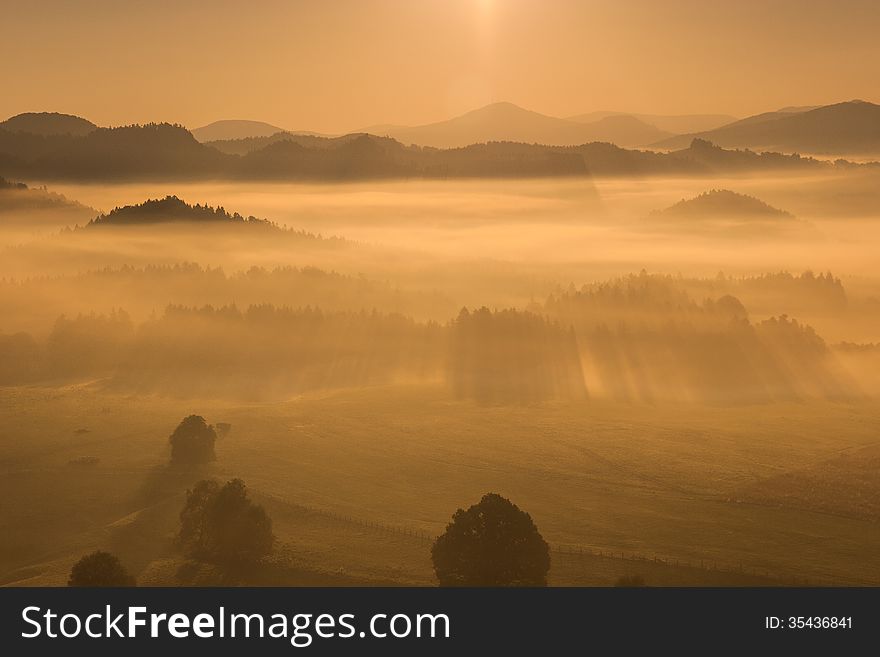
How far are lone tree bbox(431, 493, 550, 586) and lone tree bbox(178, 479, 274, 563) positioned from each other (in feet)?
64.3

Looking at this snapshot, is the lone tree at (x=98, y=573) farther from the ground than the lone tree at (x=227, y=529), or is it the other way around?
the lone tree at (x=227, y=529)

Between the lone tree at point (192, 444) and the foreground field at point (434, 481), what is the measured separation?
2876 millimetres

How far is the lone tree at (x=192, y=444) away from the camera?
464 ft

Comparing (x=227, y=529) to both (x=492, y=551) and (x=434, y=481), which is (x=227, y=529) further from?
(x=434, y=481)

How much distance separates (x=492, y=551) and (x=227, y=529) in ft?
88.6

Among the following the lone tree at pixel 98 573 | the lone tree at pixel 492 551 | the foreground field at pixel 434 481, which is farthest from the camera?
the foreground field at pixel 434 481

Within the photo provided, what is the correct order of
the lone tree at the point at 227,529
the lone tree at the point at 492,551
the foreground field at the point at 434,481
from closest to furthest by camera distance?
the lone tree at the point at 492,551 → the lone tree at the point at 227,529 → the foreground field at the point at 434,481

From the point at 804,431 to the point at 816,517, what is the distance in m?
55.6

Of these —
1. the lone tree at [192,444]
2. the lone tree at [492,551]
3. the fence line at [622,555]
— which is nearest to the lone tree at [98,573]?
the lone tree at [492,551]

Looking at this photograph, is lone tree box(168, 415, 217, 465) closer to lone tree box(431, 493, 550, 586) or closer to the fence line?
the fence line

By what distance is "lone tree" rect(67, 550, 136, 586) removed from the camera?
88.9 metres

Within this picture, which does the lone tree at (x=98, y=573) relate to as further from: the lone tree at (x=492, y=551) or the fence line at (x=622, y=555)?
the fence line at (x=622, y=555)

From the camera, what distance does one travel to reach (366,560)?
336 feet

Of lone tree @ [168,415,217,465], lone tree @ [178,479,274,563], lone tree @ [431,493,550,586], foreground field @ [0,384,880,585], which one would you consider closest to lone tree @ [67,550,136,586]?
foreground field @ [0,384,880,585]
